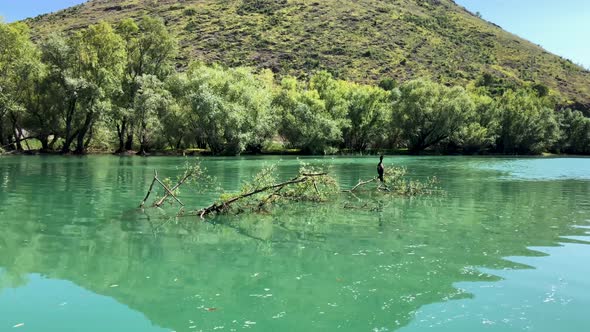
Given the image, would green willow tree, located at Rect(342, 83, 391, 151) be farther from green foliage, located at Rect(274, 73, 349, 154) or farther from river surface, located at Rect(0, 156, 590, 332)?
river surface, located at Rect(0, 156, 590, 332)

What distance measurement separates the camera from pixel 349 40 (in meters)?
152

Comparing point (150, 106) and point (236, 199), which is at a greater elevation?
point (150, 106)

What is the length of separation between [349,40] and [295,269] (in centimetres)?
14803

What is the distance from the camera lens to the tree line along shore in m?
60.8

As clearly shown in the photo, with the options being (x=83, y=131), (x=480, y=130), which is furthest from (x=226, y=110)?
(x=480, y=130)

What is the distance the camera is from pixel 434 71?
136m

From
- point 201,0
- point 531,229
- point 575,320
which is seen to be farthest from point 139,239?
point 201,0

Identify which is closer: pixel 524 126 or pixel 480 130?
pixel 480 130

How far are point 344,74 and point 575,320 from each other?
127 m

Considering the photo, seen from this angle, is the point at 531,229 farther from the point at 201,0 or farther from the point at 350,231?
the point at 201,0

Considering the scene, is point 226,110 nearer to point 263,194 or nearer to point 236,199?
point 263,194

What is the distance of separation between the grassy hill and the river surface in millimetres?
114888

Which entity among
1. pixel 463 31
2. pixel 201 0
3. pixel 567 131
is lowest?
pixel 567 131

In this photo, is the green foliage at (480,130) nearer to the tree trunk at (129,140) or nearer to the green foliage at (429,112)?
the green foliage at (429,112)
